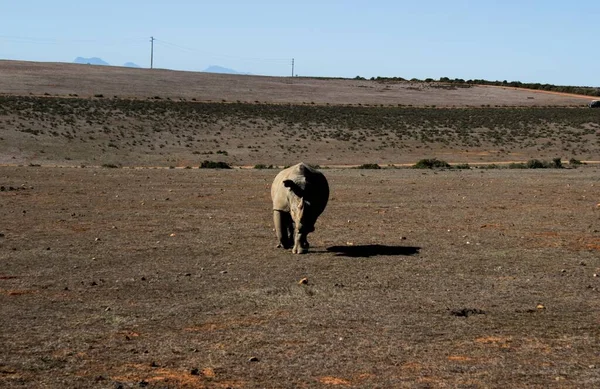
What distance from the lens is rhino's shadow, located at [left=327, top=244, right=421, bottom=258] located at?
59.8 ft

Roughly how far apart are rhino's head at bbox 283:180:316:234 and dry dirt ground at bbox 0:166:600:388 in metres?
0.68

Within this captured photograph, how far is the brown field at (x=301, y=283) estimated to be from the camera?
10258 mm

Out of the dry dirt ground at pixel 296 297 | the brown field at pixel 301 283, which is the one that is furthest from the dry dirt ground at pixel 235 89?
the dry dirt ground at pixel 296 297

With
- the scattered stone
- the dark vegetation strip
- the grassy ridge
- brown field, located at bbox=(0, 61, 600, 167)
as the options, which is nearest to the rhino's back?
the scattered stone

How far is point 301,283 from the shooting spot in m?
15.1

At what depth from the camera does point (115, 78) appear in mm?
117625

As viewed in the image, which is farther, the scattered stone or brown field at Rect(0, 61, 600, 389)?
the scattered stone

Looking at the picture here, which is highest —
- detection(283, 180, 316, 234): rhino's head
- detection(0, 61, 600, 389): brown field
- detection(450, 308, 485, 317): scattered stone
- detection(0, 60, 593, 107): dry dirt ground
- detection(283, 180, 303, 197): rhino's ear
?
detection(0, 60, 593, 107): dry dirt ground

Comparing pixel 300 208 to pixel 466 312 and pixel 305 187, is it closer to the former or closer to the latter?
pixel 305 187

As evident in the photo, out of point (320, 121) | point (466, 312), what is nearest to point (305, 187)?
point (466, 312)

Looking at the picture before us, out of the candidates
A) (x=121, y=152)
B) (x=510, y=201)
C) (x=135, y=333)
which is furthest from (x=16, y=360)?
(x=121, y=152)

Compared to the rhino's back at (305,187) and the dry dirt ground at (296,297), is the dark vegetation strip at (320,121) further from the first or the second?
the rhino's back at (305,187)

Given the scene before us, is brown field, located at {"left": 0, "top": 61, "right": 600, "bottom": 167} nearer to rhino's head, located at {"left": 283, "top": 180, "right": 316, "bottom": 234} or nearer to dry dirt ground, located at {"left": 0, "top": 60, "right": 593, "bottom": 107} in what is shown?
dry dirt ground, located at {"left": 0, "top": 60, "right": 593, "bottom": 107}

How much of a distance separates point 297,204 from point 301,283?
3.71m
